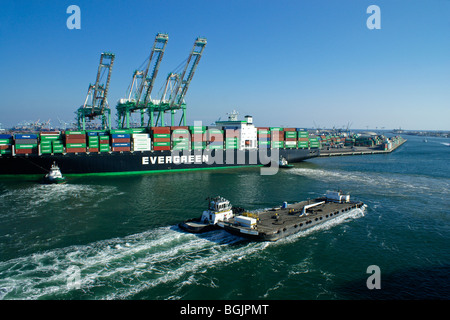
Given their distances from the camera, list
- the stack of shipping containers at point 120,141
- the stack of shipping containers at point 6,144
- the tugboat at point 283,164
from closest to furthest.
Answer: the stack of shipping containers at point 6,144 → the stack of shipping containers at point 120,141 → the tugboat at point 283,164

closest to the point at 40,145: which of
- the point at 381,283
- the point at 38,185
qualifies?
the point at 38,185

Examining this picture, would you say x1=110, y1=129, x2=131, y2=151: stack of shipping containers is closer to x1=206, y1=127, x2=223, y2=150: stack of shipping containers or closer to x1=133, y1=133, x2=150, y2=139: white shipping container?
x1=133, y1=133, x2=150, y2=139: white shipping container

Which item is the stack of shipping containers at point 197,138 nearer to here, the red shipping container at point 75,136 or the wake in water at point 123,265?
the red shipping container at point 75,136

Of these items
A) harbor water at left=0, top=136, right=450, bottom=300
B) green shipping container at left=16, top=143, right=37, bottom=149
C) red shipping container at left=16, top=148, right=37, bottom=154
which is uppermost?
green shipping container at left=16, top=143, right=37, bottom=149

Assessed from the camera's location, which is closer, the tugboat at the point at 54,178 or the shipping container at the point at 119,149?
the tugboat at the point at 54,178

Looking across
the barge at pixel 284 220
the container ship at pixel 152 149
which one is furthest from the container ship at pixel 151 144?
the barge at pixel 284 220

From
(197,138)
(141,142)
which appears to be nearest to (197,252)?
(141,142)
